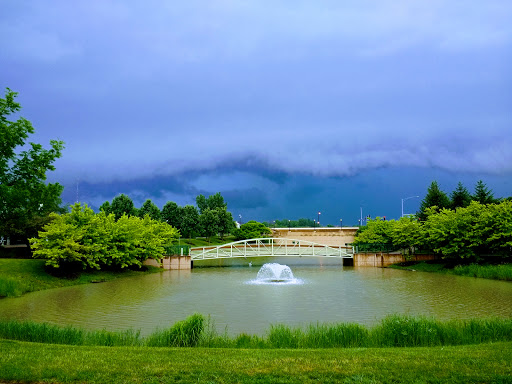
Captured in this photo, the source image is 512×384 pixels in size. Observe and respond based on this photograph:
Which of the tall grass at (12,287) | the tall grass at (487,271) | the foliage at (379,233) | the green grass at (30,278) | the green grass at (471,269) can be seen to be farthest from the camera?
the foliage at (379,233)

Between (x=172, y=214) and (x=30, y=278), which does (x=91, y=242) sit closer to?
(x=30, y=278)

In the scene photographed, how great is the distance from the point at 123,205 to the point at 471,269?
62.7 meters

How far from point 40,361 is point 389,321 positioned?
9757 mm

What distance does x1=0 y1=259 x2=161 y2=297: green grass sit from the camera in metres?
29.4

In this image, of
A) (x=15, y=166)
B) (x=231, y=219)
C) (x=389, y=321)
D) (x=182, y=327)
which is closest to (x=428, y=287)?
(x=389, y=321)

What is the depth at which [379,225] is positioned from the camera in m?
65.1

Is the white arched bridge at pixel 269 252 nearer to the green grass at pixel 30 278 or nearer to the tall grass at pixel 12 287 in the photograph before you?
the green grass at pixel 30 278

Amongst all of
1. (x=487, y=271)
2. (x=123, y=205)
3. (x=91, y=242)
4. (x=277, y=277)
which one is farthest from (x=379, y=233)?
(x=123, y=205)

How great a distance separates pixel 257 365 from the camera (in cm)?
939

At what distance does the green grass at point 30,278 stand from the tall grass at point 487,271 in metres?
30.5

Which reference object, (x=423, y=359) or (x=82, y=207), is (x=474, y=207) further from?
(x=423, y=359)

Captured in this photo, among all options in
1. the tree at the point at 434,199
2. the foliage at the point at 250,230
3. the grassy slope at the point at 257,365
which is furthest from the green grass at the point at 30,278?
the foliage at the point at 250,230

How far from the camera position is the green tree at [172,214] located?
92.5m

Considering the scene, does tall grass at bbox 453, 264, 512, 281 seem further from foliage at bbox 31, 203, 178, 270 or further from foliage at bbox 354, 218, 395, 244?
foliage at bbox 31, 203, 178, 270
